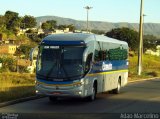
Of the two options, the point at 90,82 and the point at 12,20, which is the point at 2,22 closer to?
the point at 12,20

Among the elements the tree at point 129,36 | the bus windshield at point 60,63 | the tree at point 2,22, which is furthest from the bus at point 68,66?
the tree at point 129,36

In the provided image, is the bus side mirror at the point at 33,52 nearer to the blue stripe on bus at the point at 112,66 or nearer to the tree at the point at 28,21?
the blue stripe on bus at the point at 112,66

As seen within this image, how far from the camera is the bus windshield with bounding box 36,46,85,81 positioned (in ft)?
65.5

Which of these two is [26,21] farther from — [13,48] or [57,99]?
[57,99]

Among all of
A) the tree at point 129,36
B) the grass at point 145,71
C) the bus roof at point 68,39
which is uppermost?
the bus roof at point 68,39

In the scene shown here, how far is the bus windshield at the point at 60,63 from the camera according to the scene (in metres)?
20.0

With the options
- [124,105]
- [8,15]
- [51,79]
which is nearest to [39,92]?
[51,79]

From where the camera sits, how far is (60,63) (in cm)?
2009

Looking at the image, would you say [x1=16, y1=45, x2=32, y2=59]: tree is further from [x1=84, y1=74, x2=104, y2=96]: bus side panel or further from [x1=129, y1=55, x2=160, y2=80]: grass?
[x1=84, y1=74, x2=104, y2=96]: bus side panel

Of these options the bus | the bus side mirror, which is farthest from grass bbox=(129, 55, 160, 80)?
the bus side mirror

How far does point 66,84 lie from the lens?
19812mm

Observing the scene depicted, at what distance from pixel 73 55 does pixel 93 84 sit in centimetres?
204

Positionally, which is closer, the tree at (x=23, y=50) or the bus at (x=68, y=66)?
the bus at (x=68, y=66)

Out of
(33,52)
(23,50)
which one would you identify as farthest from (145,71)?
(23,50)
